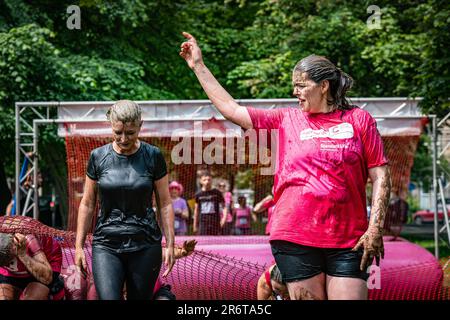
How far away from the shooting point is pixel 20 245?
5.95 m

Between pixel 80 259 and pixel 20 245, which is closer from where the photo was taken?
pixel 80 259

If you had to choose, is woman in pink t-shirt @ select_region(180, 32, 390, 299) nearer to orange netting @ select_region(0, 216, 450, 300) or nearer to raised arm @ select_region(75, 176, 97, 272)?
raised arm @ select_region(75, 176, 97, 272)

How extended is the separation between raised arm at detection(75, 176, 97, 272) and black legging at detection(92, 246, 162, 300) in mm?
133

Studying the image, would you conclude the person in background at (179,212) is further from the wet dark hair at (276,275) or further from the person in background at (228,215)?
the wet dark hair at (276,275)

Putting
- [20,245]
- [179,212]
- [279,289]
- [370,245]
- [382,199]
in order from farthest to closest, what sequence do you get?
[179,212] < [279,289] < [20,245] < [382,199] < [370,245]

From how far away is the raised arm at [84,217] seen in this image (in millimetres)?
5223

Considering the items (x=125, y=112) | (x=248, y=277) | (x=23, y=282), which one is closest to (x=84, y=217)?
(x=125, y=112)

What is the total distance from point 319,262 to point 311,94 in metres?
0.84

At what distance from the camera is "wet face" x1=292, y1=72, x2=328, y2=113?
14.5ft

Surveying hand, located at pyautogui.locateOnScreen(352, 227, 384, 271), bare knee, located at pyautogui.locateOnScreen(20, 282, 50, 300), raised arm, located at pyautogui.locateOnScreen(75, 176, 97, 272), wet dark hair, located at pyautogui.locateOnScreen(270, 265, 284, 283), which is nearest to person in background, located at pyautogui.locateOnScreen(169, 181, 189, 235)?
wet dark hair, located at pyautogui.locateOnScreen(270, 265, 284, 283)

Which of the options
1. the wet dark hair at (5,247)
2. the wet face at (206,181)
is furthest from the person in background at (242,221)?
the wet dark hair at (5,247)

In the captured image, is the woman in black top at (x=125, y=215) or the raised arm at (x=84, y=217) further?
the raised arm at (x=84, y=217)

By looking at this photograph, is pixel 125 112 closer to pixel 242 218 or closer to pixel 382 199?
pixel 382 199

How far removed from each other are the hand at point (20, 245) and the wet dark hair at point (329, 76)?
2.48 m
